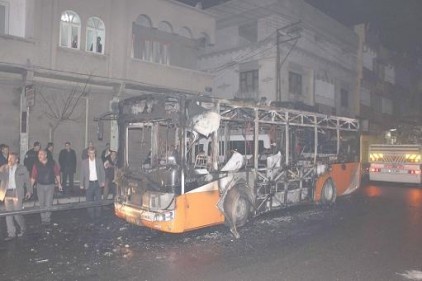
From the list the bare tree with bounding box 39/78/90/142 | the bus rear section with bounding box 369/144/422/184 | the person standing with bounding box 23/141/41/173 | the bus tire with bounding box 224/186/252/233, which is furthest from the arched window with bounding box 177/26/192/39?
the bus tire with bounding box 224/186/252/233

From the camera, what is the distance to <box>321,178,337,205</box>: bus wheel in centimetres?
1205

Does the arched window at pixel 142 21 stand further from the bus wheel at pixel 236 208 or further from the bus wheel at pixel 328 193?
the bus wheel at pixel 236 208

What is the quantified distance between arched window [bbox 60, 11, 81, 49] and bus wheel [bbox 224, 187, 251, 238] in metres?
11.4

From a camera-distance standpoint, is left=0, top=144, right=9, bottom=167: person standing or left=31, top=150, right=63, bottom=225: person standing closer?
left=31, top=150, right=63, bottom=225: person standing

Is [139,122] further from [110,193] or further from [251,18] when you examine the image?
[251,18]

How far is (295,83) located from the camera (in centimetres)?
2553

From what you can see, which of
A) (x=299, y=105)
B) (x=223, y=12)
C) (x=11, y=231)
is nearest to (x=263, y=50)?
(x=223, y=12)

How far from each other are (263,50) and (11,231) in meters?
19.3

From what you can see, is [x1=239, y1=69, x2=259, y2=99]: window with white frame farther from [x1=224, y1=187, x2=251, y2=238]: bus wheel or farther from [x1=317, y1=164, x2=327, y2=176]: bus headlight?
[x1=224, y1=187, x2=251, y2=238]: bus wheel

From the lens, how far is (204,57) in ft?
91.5

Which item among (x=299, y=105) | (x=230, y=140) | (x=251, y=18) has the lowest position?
(x=230, y=140)

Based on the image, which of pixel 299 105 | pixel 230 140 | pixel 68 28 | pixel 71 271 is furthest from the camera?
pixel 299 105

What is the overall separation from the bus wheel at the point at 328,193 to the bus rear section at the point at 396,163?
7501mm

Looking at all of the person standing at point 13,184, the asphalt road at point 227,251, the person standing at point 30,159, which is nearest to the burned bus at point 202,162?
the asphalt road at point 227,251
